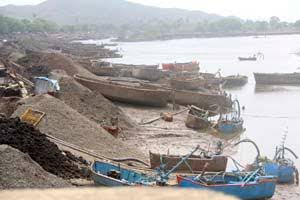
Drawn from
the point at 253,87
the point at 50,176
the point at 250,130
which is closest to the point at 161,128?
the point at 250,130

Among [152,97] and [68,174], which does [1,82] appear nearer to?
[152,97]

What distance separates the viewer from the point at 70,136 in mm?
17734

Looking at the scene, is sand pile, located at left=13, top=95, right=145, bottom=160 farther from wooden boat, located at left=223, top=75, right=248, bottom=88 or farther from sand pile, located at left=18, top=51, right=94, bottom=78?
wooden boat, located at left=223, top=75, right=248, bottom=88

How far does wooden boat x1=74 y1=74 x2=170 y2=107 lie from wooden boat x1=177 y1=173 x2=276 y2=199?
54.8 feet

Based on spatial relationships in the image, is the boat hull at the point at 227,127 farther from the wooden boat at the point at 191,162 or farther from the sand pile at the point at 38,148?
the sand pile at the point at 38,148

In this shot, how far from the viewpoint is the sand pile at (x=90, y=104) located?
77.8 ft

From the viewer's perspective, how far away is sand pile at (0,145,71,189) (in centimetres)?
1019

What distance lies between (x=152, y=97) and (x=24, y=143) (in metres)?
18.6

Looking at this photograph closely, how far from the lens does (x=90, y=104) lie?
24.6m

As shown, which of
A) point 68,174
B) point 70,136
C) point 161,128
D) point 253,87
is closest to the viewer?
point 68,174

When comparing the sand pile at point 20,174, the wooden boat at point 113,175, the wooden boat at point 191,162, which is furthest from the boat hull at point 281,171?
the sand pile at point 20,174

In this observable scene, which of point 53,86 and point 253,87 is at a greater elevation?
point 53,86

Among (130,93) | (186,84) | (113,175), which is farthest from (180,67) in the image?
(113,175)

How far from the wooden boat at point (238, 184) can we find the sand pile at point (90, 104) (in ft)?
30.3
